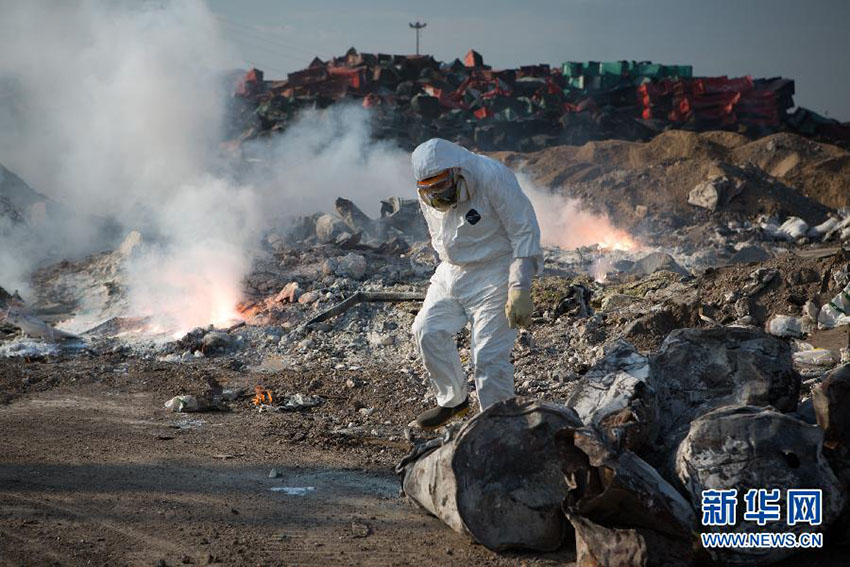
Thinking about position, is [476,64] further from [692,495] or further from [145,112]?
[692,495]

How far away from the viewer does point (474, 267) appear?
4281 millimetres

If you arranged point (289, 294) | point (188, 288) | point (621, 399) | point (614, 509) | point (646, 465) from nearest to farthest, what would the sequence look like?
point (614, 509) < point (646, 465) < point (621, 399) < point (289, 294) < point (188, 288)

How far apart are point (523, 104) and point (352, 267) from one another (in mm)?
14508

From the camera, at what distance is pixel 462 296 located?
168 inches

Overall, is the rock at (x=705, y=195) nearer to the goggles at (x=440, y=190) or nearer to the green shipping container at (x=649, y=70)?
the green shipping container at (x=649, y=70)

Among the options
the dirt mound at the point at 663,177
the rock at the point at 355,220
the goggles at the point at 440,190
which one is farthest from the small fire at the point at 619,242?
the goggles at the point at 440,190

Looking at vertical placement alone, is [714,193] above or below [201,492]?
above

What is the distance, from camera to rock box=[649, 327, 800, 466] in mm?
3514

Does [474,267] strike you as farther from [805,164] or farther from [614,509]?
[805,164]

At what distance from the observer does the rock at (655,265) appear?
33.1 ft

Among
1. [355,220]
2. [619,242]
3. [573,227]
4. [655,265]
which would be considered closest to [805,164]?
[619,242]

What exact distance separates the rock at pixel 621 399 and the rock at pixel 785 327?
10.1 feet

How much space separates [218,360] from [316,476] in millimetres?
3510

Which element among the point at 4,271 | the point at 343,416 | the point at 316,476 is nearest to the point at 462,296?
the point at 316,476
